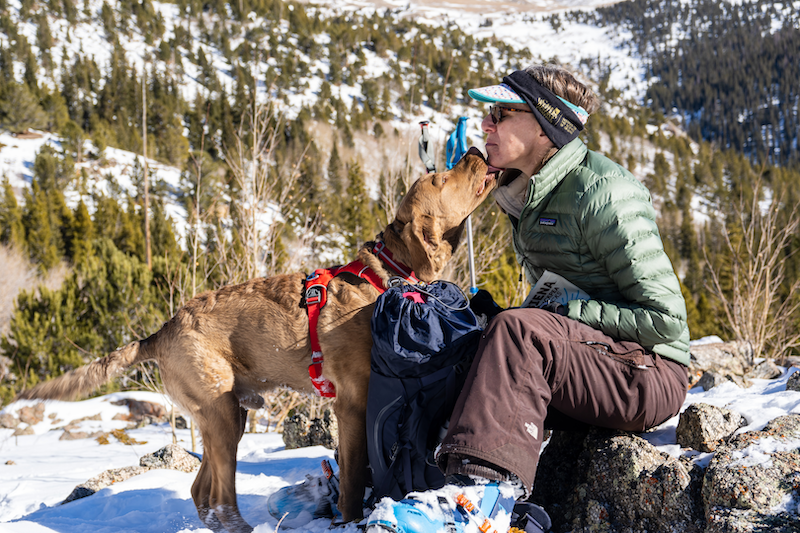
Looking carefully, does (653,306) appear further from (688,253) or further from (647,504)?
(688,253)

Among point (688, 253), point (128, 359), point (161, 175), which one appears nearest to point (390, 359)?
point (128, 359)

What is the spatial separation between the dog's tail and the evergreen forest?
8.23 ft

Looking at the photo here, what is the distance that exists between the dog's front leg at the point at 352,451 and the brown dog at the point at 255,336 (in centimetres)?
17

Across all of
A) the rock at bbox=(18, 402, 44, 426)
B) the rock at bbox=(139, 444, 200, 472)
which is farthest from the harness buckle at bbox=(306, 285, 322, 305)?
the rock at bbox=(18, 402, 44, 426)

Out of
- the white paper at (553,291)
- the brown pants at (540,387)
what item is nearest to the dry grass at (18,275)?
the white paper at (553,291)

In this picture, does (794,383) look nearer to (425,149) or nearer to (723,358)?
(425,149)

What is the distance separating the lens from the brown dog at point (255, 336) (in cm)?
289

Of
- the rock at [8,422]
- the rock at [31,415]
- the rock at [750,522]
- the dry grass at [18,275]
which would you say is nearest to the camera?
the rock at [750,522]

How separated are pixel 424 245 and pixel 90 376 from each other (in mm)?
2156

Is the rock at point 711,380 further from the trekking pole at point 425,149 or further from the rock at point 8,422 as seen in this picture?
the rock at point 8,422

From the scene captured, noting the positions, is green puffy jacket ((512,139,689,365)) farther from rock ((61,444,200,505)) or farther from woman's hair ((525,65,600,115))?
rock ((61,444,200,505))

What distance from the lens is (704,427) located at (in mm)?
2330

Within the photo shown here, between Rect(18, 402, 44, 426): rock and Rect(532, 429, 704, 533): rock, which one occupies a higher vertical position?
Rect(532, 429, 704, 533): rock

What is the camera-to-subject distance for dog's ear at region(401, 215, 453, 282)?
291cm
